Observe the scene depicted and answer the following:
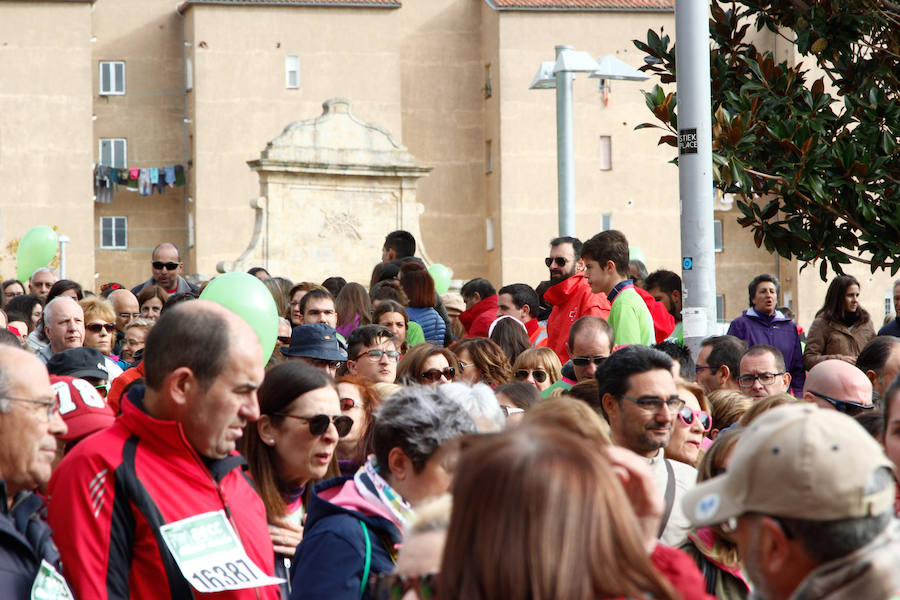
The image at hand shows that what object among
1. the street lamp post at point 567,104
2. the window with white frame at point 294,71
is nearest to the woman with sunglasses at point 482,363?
the street lamp post at point 567,104

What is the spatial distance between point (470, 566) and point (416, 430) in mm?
1961

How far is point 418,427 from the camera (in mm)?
4699

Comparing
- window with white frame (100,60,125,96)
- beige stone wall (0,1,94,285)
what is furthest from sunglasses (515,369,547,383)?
window with white frame (100,60,125,96)

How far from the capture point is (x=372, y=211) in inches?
1484

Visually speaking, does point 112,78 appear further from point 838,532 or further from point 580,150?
point 838,532

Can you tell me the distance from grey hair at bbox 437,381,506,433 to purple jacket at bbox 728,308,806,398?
8.04m

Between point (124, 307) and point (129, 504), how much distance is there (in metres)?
9.18

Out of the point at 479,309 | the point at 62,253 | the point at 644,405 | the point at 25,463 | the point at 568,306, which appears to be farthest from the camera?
the point at 62,253

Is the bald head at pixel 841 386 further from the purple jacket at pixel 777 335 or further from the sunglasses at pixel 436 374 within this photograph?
the purple jacket at pixel 777 335

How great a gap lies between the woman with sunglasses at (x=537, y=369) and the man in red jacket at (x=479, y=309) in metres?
3.33

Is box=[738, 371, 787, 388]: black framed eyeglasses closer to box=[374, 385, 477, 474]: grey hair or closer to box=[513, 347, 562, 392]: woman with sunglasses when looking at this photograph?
box=[513, 347, 562, 392]: woman with sunglasses

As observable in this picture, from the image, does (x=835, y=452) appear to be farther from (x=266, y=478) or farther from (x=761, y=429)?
(x=266, y=478)

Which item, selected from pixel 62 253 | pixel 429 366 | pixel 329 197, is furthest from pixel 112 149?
pixel 429 366

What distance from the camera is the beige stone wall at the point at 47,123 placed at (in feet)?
168
